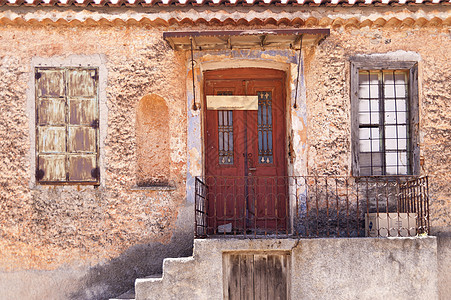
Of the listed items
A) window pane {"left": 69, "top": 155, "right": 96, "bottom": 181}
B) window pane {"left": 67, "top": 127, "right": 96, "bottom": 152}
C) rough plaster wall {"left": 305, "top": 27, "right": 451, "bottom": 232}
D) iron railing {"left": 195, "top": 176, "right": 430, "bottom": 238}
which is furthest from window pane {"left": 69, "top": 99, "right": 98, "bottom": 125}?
rough plaster wall {"left": 305, "top": 27, "right": 451, "bottom": 232}

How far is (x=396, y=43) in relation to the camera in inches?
324

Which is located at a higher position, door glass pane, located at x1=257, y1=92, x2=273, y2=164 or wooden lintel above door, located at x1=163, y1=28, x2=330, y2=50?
wooden lintel above door, located at x1=163, y1=28, x2=330, y2=50

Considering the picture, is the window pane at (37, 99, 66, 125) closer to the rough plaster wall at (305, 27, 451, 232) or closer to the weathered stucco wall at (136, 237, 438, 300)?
the weathered stucco wall at (136, 237, 438, 300)

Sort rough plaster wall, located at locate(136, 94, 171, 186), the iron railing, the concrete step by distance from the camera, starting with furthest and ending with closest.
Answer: rough plaster wall, located at locate(136, 94, 171, 186) → the iron railing → the concrete step

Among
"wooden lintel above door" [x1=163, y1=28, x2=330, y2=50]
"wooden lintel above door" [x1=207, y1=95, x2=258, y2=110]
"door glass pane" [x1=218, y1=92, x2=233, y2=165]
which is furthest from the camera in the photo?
"door glass pane" [x1=218, y1=92, x2=233, y2=165]

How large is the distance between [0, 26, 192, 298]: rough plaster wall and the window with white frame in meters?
2.83

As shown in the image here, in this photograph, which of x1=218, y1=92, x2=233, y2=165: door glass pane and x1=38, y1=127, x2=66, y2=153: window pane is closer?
x1=38, y1=127, x2=66, y2=153: window pane

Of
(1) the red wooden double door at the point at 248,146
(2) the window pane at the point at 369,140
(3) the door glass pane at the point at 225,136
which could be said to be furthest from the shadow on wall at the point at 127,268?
(2) the window pane at the point at 369,140

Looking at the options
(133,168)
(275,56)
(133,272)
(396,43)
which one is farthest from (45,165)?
(396,43)

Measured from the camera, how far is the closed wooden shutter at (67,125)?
8039 mm

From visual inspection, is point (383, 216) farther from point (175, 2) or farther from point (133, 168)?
point (175, 2)

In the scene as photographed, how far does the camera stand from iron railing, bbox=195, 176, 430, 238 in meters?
7.54

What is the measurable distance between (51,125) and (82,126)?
1.53 feet

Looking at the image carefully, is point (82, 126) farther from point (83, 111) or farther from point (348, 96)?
point (348, 96)
